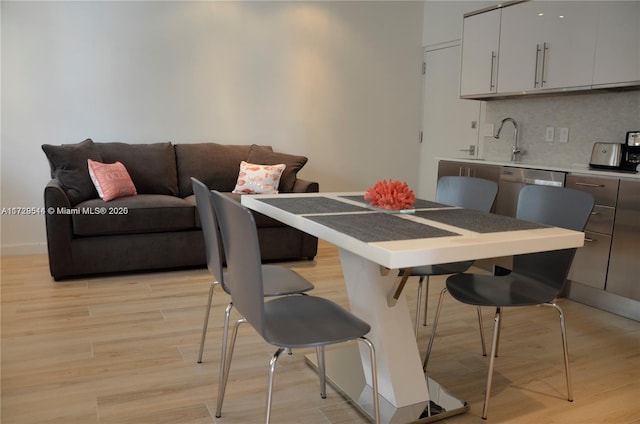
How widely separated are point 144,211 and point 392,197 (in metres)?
2.24

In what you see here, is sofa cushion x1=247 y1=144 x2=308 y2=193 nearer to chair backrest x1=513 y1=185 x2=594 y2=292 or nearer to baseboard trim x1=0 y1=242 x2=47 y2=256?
baseboard trim x1=0 y1=242 x2=47 y2=256

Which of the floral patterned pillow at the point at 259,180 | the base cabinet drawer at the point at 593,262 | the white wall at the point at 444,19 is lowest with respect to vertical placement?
the base cabinet drawer at the point at 593,262

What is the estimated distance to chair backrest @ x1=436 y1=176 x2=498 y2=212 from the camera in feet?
8.86

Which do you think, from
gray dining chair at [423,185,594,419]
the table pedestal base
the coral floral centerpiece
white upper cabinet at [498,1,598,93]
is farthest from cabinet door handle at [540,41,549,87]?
the table pedestal base

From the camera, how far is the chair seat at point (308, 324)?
62.4 inches

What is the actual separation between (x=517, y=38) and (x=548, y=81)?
1.54 feet

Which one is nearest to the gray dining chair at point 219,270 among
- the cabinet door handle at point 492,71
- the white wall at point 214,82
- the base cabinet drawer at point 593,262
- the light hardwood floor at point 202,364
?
the light hardwood floor at point 202,364

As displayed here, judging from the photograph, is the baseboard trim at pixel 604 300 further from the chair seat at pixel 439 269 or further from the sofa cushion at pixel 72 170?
the sofa cushion at pixel 72 170

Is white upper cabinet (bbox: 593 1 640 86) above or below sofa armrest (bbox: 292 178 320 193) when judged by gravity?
above

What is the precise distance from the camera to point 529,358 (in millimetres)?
2637

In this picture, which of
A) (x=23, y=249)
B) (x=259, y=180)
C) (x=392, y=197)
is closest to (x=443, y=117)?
(x=259, y=180)

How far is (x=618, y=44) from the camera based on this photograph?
11.3ft

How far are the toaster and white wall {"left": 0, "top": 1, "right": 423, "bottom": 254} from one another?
2.38m

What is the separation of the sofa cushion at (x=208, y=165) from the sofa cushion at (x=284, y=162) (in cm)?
12
